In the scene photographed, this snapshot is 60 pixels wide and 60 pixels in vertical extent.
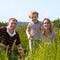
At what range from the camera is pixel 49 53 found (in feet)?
12.1

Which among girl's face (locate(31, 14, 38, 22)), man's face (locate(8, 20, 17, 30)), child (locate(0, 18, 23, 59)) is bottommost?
child (locate(0, 18, 23, 59))

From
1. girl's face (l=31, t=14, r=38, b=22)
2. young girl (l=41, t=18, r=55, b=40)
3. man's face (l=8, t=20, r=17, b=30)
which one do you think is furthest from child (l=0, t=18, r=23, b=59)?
girl's face (l=31, t=14, r=38, b=22)

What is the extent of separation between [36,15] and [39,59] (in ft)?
9.44

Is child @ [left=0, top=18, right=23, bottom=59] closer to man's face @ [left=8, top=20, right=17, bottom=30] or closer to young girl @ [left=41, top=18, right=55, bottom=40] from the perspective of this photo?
man's face @ [left=8, top=20, right=17, bottom=30]

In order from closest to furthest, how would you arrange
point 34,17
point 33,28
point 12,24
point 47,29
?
point 12,24 → point 47,29 → point 34,17 → point 33,28

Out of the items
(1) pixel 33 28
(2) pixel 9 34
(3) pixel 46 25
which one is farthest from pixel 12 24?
(1) pixel 33 28

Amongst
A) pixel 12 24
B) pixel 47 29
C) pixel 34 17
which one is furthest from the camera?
pixel 34 17

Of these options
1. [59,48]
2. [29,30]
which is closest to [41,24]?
[29,30]

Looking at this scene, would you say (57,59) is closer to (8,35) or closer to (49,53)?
(49,53)

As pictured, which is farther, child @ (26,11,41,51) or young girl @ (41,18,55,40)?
child @ (26,11,41,51)

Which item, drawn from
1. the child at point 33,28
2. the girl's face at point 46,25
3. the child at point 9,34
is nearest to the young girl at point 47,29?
the girl's face at point 46,25

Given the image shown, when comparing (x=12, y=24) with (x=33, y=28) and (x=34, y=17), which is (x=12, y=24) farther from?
(x=33, y=28)

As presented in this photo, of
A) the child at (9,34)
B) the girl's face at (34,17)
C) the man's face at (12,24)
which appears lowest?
the child at (9,34)

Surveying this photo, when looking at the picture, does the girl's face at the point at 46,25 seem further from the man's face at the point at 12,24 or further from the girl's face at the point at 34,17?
the man's face at the point at 12,24
